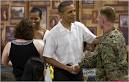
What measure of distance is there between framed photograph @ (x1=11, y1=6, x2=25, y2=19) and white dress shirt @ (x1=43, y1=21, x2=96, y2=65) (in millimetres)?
2123

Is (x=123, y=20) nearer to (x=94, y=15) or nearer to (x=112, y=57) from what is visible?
(x=94, y=15)

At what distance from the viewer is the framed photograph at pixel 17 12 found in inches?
272

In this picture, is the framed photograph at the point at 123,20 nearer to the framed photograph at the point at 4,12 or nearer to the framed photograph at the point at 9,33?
the framed photograph at the point at 9,33

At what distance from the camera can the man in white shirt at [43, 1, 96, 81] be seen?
481cm

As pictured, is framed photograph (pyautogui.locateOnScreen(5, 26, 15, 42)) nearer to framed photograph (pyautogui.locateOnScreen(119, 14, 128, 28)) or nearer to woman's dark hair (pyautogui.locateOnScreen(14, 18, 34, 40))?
framed photograph (pyautogui.locateOnScreen(119, 14, 128, 28))

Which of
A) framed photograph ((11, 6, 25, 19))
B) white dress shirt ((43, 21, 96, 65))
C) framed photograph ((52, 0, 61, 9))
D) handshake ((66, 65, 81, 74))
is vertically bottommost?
handshake ((66, 65, 81, 74))

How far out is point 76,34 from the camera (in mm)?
4906

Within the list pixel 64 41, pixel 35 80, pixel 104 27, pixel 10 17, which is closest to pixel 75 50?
pixel 64 41

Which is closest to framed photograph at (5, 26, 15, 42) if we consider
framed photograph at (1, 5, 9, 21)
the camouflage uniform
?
framed photograph at (1, 5, 9, 21)

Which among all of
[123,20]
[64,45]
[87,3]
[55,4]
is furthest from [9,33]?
[64,45]

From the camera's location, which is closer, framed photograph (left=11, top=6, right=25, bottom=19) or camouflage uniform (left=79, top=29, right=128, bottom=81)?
camouflage uniform (left=79, top=29, right=128, bottom=81)

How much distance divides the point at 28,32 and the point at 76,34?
53 centimetres

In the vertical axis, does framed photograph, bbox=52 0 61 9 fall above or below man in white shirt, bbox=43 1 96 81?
above

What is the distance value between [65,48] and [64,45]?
0.03 metres
